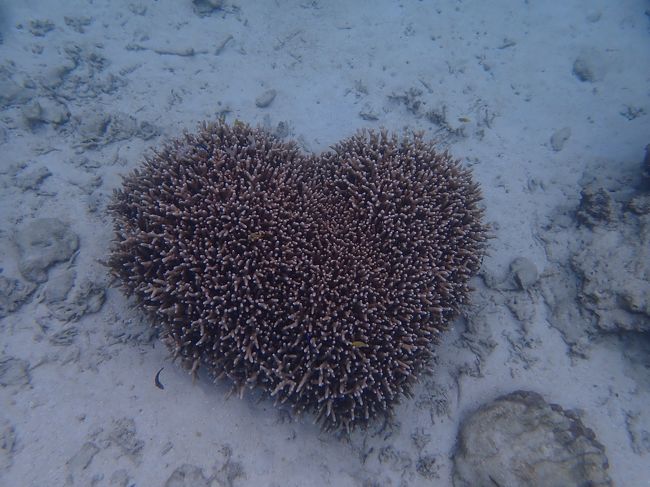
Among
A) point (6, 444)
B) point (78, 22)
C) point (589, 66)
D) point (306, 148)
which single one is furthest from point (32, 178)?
point (589, 66)

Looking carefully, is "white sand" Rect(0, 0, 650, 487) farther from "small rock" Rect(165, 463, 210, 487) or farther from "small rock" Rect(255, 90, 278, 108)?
"small rock" Rect(255, 90, 278, 108)

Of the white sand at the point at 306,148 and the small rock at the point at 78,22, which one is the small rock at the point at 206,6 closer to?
the white sand at the point at 306,148

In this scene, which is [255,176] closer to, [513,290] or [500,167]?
[513,290]

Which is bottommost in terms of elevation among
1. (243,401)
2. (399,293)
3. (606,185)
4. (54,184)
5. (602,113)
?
(243,401)

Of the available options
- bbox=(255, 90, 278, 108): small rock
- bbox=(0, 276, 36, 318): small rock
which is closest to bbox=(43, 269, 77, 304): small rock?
bbox=(0, 276, 36, 318): small rock

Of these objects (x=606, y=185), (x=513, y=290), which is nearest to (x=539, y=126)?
(x=606, y=185)
